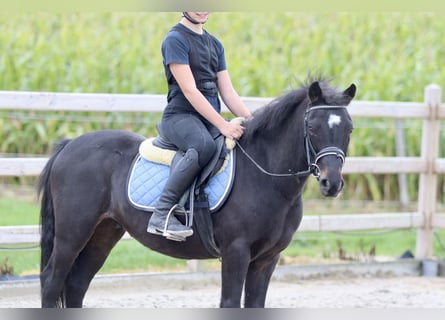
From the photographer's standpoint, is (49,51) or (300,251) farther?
(49,51)

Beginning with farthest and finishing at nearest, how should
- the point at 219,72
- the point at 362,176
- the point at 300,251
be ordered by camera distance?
the point at 362,176
the point at 300,251
the point at 219,72

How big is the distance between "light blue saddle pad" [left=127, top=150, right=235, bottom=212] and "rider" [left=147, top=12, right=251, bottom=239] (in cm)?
13

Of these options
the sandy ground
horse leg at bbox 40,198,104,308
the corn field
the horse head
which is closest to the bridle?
the horse head

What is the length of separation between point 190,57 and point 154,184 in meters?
0.73

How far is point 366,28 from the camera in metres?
14.7

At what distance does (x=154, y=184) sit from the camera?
4.27 metres

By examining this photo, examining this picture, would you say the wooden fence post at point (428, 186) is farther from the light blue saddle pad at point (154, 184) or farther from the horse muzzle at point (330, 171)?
the horse muzzle at point (330, 171)

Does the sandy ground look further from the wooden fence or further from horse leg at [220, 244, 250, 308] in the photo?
horse leg at [220, 244, 250, 308]

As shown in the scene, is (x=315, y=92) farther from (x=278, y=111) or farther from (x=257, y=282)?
(x=257, y=282)

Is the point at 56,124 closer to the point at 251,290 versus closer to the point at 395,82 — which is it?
the point at 395,82

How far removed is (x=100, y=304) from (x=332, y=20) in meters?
10.9

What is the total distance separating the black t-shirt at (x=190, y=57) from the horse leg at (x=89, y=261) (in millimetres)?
887

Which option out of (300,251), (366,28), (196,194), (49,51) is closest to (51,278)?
(196,194)

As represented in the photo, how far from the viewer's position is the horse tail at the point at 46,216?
15.0ft
